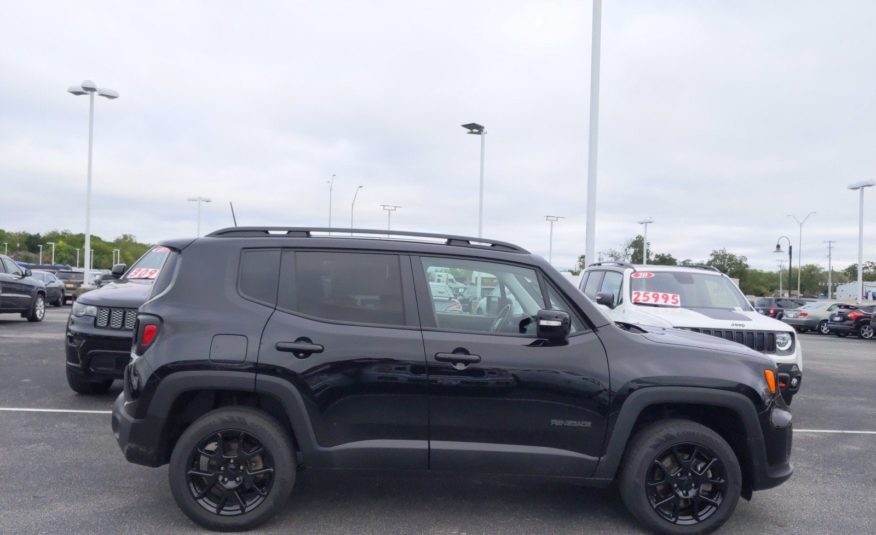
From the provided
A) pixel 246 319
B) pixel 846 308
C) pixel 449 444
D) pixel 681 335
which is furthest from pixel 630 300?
pixel 846 308

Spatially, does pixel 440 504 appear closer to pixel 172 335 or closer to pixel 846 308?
pixel 172 335

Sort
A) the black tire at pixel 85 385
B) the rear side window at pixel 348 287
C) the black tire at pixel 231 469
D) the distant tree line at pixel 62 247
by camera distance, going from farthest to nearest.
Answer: the distant tree line at pixel 62 247 < the black tire at pixel 85 385 < the rear side window at pixel 348 287 < the black tire at pixel 231 469

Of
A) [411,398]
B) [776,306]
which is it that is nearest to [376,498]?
[411,398]

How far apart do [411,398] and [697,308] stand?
599 cm

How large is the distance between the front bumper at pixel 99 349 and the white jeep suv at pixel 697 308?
514cm

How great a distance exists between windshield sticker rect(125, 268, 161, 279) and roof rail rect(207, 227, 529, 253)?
15.1 ft

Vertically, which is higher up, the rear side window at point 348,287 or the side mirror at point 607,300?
the rear side window at point 348,287

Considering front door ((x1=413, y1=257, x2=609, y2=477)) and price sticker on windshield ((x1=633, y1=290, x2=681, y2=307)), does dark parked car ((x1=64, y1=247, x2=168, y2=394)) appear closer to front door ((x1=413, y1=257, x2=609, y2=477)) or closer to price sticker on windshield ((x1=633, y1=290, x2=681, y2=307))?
front door ((x1=413, y1=257, x2=609, y2=477))

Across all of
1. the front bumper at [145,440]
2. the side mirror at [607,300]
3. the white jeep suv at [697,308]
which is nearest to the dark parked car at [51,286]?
the white jeep suv at [697,308]

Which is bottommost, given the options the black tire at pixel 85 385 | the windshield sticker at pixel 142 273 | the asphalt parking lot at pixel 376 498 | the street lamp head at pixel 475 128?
the asphalt parking lot at pixel 376 498

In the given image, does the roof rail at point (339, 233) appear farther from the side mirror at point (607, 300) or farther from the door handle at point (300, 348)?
the side mirror at point (607, 300)

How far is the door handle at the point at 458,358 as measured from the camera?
4285 mm

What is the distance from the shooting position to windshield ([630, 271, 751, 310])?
934 centimetres

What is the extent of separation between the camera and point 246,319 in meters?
4.36
